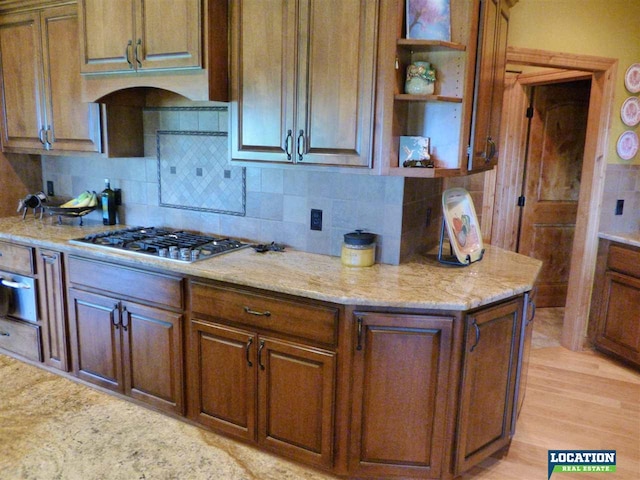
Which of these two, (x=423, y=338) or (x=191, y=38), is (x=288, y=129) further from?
(x=423, y=338)

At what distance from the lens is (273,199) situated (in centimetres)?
295

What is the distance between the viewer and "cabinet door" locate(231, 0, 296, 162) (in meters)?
2.41

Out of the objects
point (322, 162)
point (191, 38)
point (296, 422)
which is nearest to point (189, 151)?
point (191, 38)

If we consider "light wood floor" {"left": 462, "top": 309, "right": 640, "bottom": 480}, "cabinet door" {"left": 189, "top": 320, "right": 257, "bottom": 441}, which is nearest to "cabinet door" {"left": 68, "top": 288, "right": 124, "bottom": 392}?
"cabinet door" {"left": 189, "top": 320, "right": 257, "bottom": 441}

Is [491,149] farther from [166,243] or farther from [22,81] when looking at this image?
[22,81]

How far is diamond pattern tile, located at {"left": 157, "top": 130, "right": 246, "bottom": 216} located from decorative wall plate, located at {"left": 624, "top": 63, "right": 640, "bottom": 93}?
8.85ft

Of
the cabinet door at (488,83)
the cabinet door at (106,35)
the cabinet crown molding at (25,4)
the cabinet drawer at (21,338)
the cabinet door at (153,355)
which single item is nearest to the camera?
the cabinet door at (488,83)

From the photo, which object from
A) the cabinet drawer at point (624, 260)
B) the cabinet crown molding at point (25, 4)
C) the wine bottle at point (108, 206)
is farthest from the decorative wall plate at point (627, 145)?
the cabinet crown molding at point (25, 4)

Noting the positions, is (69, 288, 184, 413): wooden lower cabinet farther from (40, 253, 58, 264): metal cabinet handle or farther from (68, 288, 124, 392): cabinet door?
(40, 253, 58, 264): metal cabinet handle

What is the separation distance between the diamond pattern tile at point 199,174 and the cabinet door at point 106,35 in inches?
21.5

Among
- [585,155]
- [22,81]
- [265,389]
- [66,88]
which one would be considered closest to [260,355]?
[265,389]

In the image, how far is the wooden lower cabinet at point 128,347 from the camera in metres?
2.61

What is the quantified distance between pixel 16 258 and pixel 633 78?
13.8 ft

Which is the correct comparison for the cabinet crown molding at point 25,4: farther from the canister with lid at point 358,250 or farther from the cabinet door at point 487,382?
the cabinet door at point 487,382
